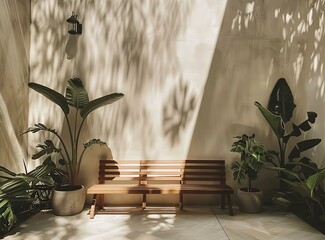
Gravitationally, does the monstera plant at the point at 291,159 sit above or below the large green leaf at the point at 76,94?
below

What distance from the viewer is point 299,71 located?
4.55m

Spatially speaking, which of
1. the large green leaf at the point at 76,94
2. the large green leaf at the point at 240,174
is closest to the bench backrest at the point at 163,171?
the large green leaf at the point at 240,174

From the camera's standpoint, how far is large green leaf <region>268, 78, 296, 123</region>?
14.2 ft

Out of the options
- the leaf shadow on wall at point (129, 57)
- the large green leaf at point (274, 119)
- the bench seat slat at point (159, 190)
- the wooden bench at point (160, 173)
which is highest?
the leaf shadow on wall at point (129, 57)

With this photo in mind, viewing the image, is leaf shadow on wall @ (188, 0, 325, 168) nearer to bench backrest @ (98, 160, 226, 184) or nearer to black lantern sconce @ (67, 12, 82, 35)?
bench backrest @ (98, 160, 226, 184)

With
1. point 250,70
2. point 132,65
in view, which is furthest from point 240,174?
point 132,65

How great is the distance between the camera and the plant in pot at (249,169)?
3881 millimetres

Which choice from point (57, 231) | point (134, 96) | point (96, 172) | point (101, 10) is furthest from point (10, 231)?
point (101, 10)

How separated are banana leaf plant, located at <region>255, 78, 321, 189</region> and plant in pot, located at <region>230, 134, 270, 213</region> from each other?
1.25 feet

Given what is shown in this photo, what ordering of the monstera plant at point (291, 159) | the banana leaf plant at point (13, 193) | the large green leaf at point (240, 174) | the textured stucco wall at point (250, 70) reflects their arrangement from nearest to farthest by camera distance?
the banana leaf plant at point (13, 193)
the monstera plant at point (291, 159)
the large green leaf at point (240, 174)
the textured stucco wall at point (250, 70)

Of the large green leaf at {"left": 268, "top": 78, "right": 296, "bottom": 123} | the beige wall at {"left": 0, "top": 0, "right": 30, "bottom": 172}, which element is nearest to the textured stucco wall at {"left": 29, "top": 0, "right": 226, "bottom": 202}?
the beige wall at {"left": 0, "top": 0, "right": 30, "bottom": 172}

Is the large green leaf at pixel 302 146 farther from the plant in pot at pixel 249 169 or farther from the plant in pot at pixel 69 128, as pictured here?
the plant in pot at pixel 69 128

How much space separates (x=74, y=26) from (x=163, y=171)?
2766 millimetres

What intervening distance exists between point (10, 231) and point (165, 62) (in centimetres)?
323
